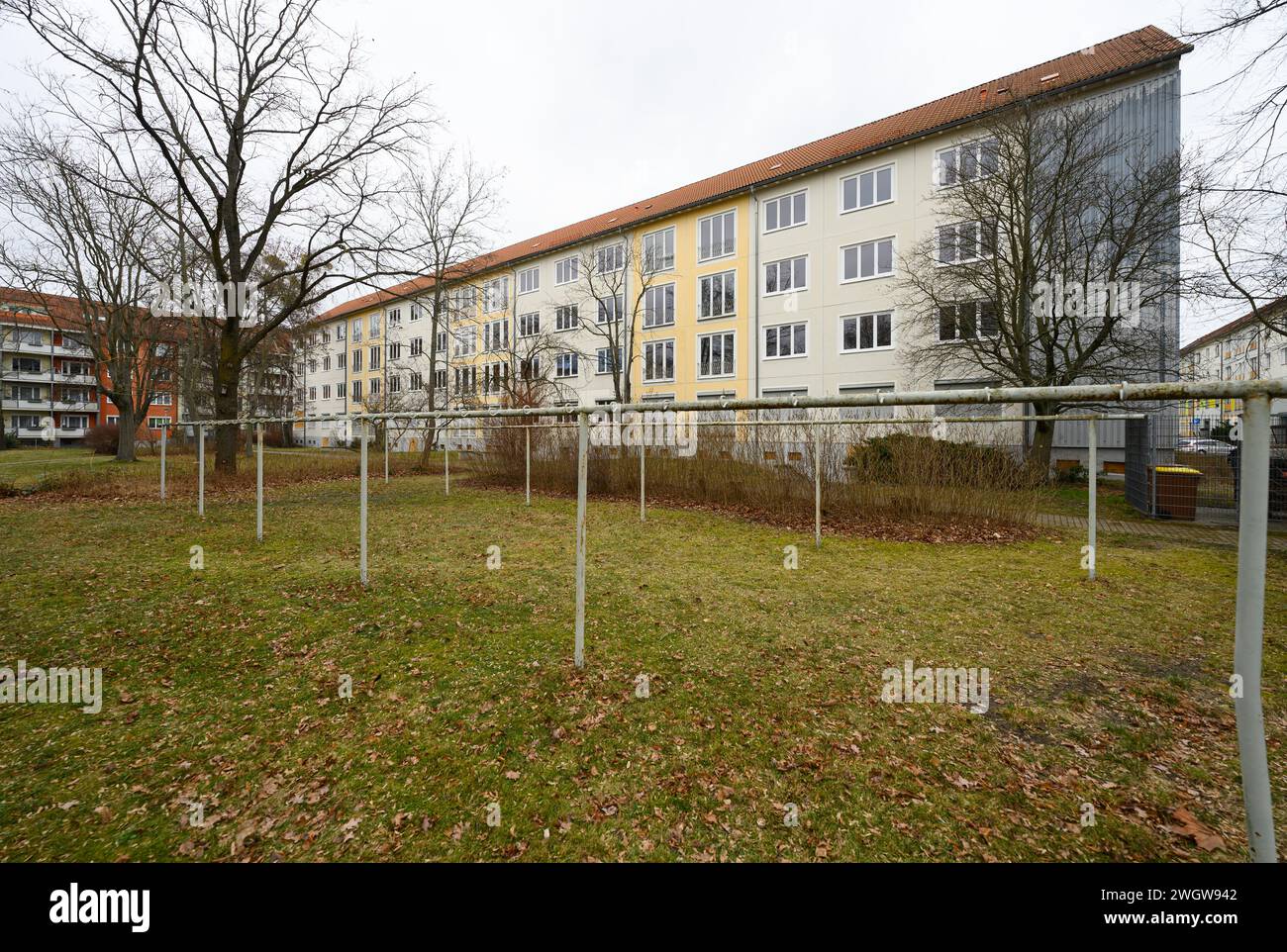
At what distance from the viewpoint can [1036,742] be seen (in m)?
3.24

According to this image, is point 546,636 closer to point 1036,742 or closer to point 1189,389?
point 1036,742

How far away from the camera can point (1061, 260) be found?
16.9 metres

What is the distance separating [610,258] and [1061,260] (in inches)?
943

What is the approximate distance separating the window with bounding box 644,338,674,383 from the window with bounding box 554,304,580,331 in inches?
227

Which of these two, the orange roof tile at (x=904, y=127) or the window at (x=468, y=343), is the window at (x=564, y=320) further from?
the window at (x=468, y=343)

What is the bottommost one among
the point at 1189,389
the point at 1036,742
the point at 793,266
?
the point at 1036,742

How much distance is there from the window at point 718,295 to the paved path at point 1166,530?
791 inches

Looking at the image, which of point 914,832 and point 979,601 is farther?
point 979,601

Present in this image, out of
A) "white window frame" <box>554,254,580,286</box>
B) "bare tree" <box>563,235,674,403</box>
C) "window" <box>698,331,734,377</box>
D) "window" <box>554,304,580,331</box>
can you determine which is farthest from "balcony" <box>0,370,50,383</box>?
"window" <box>698,331,734,377</box>

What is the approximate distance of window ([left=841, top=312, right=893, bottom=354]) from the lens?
77.0 ft
